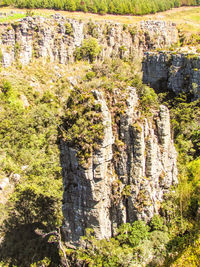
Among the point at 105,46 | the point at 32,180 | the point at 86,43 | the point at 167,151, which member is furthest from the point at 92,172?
the point at 105,46

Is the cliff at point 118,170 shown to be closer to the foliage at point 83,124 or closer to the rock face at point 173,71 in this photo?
the foliage at point 83,124

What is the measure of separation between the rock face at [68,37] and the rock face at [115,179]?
59.5m

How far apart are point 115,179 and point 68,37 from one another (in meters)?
73.1

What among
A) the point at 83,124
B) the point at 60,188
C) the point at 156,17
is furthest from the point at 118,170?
the point at 156,17

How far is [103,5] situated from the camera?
10094 cm

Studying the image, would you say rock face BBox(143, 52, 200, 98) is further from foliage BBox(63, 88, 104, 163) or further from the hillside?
foliage BBox(63, 88, 104, 163)

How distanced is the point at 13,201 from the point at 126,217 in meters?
18.0

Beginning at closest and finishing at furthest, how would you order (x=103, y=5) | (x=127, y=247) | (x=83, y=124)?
(x=83, y=124) < (x=127, y=247) < (x=103, y=5)

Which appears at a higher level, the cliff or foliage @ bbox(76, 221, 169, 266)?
the cliff

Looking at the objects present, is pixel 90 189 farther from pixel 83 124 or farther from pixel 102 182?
pixel 83 124

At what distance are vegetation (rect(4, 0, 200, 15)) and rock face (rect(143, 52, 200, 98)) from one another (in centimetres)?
5000

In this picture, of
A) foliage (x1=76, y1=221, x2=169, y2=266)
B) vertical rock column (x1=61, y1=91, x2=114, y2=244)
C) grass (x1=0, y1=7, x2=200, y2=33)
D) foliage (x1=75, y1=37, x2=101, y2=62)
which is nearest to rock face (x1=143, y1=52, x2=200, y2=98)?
foliage (x1=75, y1=37, x2=101, y2=62)

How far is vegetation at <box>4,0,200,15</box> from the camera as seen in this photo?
9288 cm

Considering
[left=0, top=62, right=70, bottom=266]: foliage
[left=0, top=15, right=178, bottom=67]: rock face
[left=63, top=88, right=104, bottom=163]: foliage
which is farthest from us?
[left=0, top=15, right=178, bottom=67]: rock face
